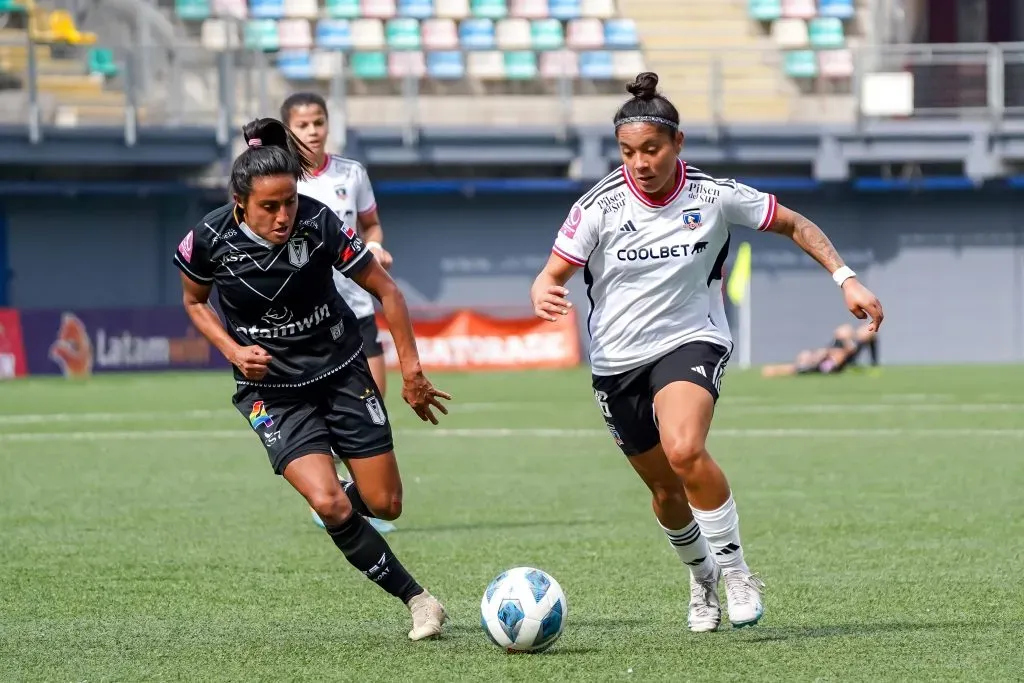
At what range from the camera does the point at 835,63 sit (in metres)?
27.9

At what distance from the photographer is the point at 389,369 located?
27.1 meters

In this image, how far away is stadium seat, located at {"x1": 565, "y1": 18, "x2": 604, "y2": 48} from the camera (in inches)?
1184

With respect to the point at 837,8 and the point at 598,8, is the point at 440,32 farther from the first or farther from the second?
the point at 837,8

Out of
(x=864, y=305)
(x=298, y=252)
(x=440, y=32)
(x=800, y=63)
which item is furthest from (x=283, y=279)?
(x=440, y=32)

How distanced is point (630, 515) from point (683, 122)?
18627mm

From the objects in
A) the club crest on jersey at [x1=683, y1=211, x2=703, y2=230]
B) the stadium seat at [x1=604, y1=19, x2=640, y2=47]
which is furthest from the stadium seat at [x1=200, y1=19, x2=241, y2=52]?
the club crest on jersey at [x1=683, y1=211, x2=703, y2=230]

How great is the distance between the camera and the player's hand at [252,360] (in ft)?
20.5

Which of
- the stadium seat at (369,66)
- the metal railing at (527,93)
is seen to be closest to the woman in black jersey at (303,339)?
the metal railing at (527,93)

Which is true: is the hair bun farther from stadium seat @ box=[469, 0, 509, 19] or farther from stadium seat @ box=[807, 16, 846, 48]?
stadium seat @ box=[807, 16, 846, 48]

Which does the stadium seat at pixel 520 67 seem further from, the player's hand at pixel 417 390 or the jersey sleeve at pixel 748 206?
the player's hand at pixel 417 390

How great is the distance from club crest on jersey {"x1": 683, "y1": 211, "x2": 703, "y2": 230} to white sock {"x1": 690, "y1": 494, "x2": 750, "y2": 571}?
3.35 ft

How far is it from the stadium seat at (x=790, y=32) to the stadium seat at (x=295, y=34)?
27.8ft

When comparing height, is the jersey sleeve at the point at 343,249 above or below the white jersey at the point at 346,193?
above

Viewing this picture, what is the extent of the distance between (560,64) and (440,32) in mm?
3384
